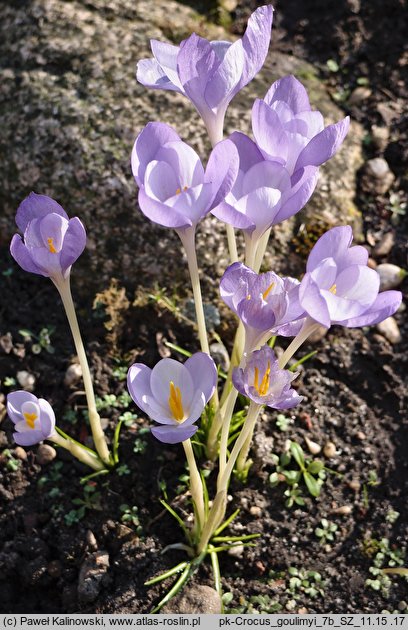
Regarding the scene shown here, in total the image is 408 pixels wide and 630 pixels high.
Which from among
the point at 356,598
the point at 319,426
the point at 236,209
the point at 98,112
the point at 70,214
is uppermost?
the point at 236,209

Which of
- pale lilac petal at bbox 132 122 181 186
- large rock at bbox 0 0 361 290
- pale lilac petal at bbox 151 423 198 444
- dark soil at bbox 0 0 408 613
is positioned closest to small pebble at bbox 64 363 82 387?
dark soil at bbox 0 0 408 613

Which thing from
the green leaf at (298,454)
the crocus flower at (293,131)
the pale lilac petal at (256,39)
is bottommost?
the green leaf at (298,454)

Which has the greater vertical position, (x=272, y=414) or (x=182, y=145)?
(x=182, y=145)

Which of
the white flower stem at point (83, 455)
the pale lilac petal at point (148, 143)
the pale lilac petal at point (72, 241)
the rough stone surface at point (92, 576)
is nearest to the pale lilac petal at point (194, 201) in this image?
the pale lilac petal at point (148, 143)

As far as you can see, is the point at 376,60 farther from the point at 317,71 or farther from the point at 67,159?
the point at 67,159

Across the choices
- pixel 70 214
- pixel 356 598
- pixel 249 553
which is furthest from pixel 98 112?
pixel 356 598

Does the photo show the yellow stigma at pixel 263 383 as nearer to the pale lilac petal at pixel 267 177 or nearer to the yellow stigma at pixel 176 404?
the yellow stigma at pixel 176 404
